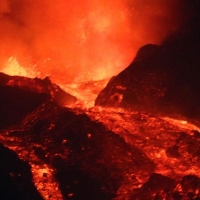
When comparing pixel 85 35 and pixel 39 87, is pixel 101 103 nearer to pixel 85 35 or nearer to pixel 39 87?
pixel 39 87

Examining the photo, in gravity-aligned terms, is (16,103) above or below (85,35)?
below

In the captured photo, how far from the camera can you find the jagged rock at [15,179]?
32.4 feet

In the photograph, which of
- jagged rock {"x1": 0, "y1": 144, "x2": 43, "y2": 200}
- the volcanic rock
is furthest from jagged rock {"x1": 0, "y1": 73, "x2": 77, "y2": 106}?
jagged rock {"x1": 0, "y1": 144, "x2": 43, "y2": 200}

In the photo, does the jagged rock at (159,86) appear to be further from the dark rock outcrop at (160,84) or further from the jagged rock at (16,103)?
the jagged rock at (16,103)

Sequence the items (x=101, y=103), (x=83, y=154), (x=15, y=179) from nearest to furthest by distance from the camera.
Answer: (x=15, y=179)
(x=83, y=154)
(x=101, y=103)

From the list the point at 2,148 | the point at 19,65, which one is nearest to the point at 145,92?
the point at 2,148

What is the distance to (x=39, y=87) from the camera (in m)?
15.0

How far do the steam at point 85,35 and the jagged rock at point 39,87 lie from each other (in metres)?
4.28

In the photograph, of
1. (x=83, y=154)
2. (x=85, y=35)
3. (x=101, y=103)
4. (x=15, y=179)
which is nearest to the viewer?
(x=15, y=179)

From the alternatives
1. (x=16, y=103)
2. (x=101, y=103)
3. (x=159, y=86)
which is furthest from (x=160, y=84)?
(x=16, y=103)

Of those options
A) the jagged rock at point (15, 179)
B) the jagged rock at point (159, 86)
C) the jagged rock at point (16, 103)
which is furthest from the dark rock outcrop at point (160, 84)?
the jagged rock at point (15, 179)

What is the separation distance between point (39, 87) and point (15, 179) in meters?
5.43

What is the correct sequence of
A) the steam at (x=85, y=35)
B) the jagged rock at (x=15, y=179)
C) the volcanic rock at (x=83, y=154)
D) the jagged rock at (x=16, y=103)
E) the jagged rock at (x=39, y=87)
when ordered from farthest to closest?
the steam at (x=85, y=35)
the jagged rock at (x=39, y=87)
the jagged rock at (x=16, y=103)
the volcanic rock at (x=83, y=154)
the jagged rock at (x=15, y=179)

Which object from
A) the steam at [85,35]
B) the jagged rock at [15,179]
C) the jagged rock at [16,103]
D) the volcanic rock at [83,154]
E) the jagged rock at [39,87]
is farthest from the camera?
the steam at [85,35]
